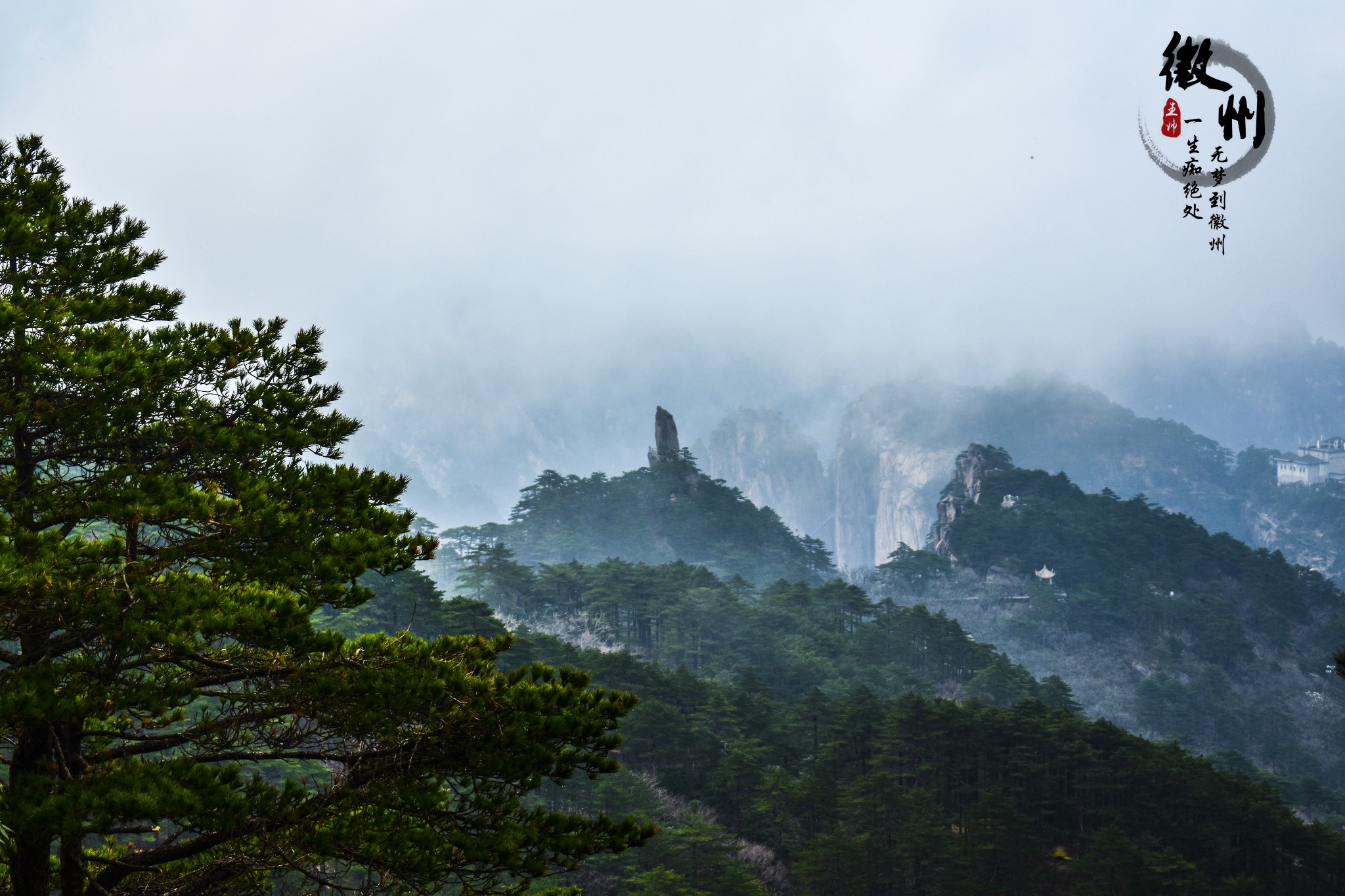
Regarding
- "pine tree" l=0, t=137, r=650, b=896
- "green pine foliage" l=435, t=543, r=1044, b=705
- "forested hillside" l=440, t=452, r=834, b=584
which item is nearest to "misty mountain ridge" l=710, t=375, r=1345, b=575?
"forested hillside" l=440, t=452, r=834, b=584

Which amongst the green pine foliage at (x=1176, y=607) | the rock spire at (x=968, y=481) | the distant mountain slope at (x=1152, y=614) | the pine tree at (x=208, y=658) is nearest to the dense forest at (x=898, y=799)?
the pine tree at (x=208, y=658)

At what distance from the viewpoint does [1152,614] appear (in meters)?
57.2

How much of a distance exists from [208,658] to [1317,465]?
133 meters

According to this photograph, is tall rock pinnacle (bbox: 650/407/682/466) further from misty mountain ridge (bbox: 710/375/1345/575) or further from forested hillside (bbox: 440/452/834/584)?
misty mountain ridge (bbox: 710/375/1345/575)

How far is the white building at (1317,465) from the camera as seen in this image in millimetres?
107938

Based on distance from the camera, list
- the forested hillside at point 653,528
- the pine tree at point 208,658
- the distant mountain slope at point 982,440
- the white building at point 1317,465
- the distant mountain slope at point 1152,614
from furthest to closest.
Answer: the distant mountain slope at point 982,440 → the white building at point 1317,465 → the forested hillside at point 653,528 → the distant mountain slope at point 1152,614 → the pine tree at point 208,658

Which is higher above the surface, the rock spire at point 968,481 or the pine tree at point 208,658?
the rock spire at point 968,481

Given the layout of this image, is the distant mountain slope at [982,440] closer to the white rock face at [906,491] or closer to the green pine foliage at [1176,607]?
the white rock face at [906,491]

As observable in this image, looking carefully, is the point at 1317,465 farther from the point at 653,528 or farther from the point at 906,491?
the point at 653,528

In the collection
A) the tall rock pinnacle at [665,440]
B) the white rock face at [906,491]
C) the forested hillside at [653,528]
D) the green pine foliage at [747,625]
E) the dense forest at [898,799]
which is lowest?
the dense forest at [898,799]

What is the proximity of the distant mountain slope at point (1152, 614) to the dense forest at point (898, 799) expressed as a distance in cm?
1536

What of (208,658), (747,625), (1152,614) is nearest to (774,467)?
(1152,614)

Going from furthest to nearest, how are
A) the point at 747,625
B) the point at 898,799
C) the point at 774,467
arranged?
the point at 774,467
the point at 747,625
the point at 898,799

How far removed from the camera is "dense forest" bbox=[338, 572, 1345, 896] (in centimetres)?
2134
